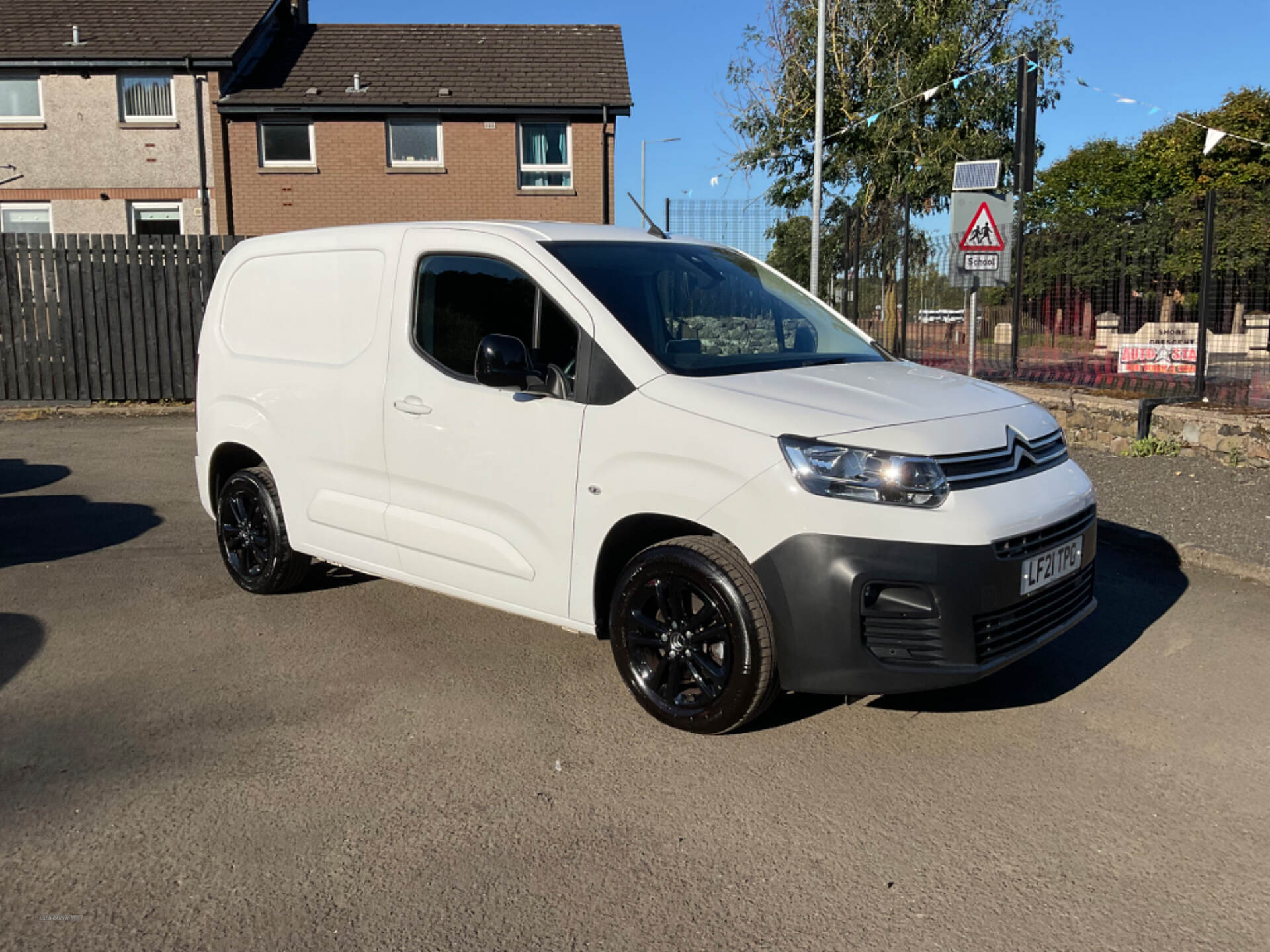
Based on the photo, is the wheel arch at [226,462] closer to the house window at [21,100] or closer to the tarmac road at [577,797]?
the tarmac road at [577,797]

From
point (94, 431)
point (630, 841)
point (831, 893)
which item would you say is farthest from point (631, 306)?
point (94, 431)

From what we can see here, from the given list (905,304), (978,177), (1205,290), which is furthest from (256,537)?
(905,304)

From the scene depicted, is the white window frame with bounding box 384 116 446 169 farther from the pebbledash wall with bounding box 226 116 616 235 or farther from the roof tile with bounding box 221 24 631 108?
the roof tile with bounding box 221 24 631 108

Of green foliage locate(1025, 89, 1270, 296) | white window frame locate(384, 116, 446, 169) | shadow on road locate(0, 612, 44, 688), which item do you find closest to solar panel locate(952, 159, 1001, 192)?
green foliage locate(1025, 89, 1270, 296)

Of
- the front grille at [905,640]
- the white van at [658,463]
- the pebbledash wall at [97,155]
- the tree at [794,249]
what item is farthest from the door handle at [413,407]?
the pebbledash wall at [97,155]

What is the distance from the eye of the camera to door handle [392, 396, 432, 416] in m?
4.60

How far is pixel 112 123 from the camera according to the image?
25.2 meters

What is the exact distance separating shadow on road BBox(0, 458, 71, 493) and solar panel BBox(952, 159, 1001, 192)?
31.4 ft

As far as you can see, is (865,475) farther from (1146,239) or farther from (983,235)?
(983,235)

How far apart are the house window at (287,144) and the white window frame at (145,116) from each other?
217 cm

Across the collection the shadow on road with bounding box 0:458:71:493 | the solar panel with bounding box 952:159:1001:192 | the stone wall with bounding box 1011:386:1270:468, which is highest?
the solar panel with bounding box 952:159:1001:192

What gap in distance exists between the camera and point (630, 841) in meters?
3.21

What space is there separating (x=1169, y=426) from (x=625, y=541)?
7009mm

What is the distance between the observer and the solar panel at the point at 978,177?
1152 centimetres
